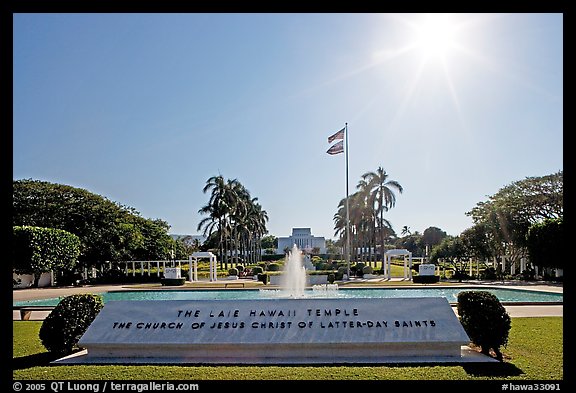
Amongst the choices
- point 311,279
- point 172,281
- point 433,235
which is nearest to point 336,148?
point 311,279

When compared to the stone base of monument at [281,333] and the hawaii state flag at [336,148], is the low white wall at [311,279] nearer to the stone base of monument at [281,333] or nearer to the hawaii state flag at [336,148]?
the hawaii state flag at [336,148]

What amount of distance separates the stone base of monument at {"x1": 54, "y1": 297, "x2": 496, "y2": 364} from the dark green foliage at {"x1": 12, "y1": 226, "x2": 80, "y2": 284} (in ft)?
83.6

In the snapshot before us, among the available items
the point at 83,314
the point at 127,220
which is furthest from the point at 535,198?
the point at 83,314

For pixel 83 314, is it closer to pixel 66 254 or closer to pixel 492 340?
pixel 492 340

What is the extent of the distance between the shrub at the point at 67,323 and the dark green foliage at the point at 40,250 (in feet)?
81.0

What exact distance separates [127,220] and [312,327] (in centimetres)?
3758

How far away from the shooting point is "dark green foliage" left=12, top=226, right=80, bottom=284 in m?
31.0

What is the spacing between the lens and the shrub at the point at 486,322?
8117 millimetres

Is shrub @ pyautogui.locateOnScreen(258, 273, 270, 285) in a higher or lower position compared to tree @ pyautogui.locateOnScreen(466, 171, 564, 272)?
lower

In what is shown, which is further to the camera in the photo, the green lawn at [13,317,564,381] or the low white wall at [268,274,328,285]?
the low white wall at [268,274,328,285]

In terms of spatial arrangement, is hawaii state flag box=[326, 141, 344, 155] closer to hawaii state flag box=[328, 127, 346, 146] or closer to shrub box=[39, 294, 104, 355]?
hawaii state flag box=[328, 127, 346, 146]

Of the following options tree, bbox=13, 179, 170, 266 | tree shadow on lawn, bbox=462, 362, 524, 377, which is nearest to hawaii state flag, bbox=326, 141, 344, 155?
tree, bbox=13, 179, 170, 266

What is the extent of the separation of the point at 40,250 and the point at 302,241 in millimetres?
88934

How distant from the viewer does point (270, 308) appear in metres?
8.89
